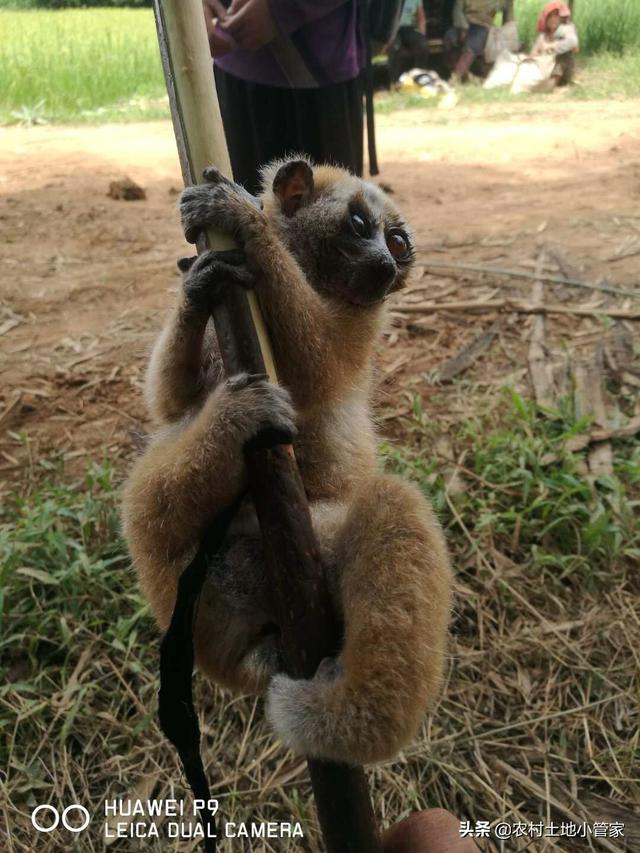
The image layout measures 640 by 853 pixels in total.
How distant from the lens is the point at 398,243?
309 centimetres

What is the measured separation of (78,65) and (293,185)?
108 inches

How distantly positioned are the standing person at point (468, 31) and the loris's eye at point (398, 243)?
20.1 feet

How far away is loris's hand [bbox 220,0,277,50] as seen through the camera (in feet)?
8.64

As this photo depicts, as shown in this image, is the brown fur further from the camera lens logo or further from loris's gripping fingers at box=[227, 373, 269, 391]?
the camera lens logo

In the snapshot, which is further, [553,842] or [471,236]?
[471,236]

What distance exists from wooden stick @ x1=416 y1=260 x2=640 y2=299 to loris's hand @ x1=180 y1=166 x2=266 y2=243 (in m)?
4.52

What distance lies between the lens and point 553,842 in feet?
9.68

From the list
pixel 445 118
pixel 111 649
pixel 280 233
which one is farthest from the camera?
pixel 445 118

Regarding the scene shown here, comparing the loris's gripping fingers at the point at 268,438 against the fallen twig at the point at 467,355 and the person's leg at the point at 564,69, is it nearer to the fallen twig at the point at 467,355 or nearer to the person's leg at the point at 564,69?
the fallen twig at the point at 467,355

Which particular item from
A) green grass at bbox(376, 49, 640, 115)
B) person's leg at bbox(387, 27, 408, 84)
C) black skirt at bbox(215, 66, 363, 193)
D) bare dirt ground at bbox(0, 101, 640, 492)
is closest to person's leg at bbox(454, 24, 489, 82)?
green grass at bbox(376, 49, 640, 115)

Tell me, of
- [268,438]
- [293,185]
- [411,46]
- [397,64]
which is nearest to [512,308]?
[293,185]

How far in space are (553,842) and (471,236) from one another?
18.6 feet

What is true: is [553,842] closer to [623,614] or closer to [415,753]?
[415,753]

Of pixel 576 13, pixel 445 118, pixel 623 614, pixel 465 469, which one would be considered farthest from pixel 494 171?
pixel 623 614
